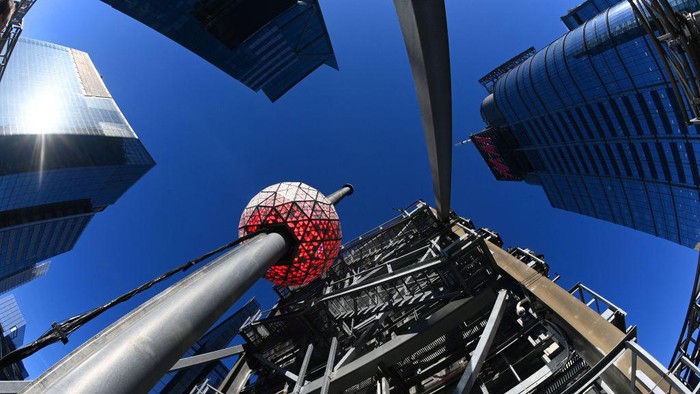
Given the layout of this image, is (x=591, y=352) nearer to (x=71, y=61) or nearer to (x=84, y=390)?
(x=84, y=390)

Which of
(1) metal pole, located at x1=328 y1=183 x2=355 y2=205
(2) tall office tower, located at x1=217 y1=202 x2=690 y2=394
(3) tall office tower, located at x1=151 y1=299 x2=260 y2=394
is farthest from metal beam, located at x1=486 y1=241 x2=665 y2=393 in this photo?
(3) tall office tower, located at x1=151 y1=299 x2=260 y2=394

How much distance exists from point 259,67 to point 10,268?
83462 millimetres

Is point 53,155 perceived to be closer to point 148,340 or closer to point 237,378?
point 237,378

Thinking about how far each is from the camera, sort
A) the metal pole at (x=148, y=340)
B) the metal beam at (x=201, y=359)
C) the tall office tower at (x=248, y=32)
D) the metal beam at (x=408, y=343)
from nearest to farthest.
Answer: the metal pole at (x=148, y=340), the metal beam at (x=201, y=359), the metal beam at (x=408, y=343), the tall office tower at (x=248, y=32)

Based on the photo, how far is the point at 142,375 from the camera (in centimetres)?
322

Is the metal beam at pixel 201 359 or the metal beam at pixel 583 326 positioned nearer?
the metal beam at pixel 583 326

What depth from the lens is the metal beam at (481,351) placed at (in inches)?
239

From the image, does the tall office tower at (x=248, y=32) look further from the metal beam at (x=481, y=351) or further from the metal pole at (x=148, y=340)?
the metal beam at (x=481, y=351)

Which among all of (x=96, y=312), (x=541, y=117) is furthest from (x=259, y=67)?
(x=541, y=117)

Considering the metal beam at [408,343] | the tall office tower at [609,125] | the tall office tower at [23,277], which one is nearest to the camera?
the metal beam at [408,343]

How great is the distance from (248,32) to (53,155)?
186 ft

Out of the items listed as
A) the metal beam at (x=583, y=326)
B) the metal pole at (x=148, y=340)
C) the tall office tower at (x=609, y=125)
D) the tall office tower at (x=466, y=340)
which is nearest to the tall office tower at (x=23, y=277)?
the tall office tower at (x=466, y=340)

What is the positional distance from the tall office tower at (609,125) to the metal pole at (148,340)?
5573 cm

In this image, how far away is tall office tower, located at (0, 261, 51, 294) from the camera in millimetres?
109869
